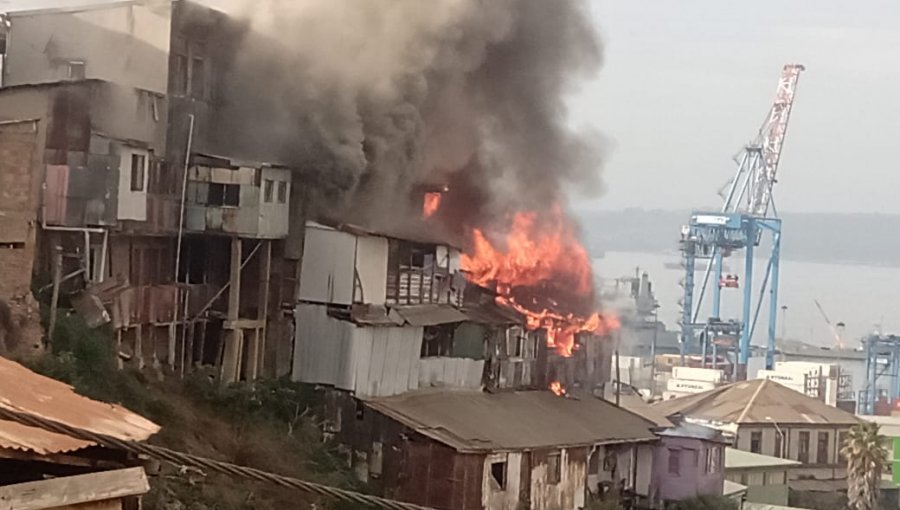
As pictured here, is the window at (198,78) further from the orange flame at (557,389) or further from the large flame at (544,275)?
the orange flame at (557,389)

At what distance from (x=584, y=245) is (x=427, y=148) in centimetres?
753

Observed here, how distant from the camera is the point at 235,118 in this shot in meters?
38.4

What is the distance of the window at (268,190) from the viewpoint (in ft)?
114

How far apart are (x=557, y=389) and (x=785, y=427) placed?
22.6m

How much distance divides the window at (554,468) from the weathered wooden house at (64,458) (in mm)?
23714

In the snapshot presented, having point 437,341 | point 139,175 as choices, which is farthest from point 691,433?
point 139,175

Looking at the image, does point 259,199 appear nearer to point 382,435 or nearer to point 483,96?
point 382,435

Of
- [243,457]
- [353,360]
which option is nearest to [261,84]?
[353,360]

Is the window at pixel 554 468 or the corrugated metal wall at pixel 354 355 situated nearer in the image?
the corrugated metal wall at pixel 354 355

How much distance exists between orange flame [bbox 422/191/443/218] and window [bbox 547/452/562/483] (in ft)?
38.9

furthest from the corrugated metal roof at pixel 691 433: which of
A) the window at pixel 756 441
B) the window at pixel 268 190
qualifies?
the window at pixel 756 441

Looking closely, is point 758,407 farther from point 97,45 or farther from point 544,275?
point 97,45

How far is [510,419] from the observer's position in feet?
115

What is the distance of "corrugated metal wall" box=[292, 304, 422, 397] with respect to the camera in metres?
33.8
